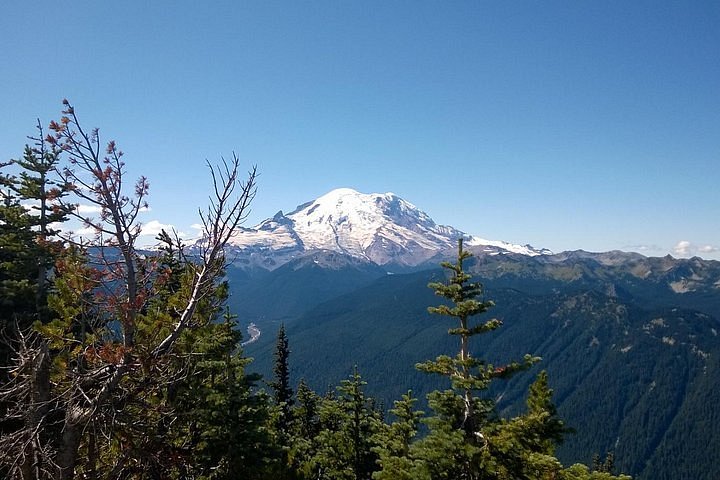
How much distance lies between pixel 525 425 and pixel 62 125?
13689mm

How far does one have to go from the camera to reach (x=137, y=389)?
738 cm

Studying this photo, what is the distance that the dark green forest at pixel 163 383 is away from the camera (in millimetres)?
6969

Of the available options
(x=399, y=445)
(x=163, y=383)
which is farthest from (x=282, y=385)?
(x=163, y=383)

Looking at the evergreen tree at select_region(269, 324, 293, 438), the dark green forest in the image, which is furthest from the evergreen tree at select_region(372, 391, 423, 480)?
the evergreen tree at select_region(269, 324, 293, 438)

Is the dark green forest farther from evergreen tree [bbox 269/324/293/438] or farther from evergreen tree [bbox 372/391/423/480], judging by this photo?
evergreen tree [bbox 269/324/293/438]

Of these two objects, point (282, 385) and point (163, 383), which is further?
point (282, 385)

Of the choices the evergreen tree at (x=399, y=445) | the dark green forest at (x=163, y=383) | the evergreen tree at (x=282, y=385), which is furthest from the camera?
the evergreen tree at (x=282, y=385)

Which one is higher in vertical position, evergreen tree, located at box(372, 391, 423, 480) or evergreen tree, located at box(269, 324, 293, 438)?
evergreen tree, located at box(372, 391, 423, 480)

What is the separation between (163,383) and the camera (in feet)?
24.9

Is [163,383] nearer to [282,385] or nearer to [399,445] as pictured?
[399,445]

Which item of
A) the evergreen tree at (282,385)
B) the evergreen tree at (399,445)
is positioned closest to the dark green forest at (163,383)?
the evergreen tree at (399,445)

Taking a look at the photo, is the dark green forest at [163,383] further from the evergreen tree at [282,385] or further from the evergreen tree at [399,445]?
the evergreen tree at [282,385]

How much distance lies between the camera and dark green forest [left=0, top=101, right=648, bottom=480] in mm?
6969

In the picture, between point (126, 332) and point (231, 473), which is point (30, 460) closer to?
point (126, 332)
